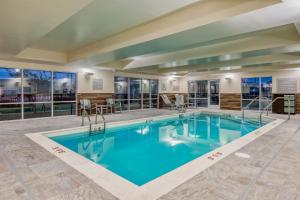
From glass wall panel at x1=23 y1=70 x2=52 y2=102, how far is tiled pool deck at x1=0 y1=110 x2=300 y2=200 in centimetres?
506

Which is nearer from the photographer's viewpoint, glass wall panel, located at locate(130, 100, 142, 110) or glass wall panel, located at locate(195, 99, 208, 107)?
glass wall panel, located at locate(130, 100, 142, 110)

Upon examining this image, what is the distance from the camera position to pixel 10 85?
7738 millimetres

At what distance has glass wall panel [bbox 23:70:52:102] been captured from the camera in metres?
7.98

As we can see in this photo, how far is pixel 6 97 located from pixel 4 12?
583cm

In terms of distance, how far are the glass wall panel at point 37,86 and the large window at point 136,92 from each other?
11.9ft

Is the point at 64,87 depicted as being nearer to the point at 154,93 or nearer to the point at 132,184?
the point at 154,93

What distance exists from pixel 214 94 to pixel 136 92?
538 cm

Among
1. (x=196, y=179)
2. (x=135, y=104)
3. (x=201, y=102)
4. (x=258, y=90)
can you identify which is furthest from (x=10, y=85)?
(x=258, y=90)

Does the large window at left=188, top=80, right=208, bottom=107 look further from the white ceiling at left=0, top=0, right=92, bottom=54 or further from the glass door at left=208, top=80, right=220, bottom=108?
the white ceiling at left=0, top=0, right=92, bottom=54

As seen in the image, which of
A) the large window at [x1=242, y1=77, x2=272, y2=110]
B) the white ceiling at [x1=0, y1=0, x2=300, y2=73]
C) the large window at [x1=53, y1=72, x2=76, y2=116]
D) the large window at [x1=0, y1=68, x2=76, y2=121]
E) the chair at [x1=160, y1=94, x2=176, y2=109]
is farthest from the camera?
the chair at [x1=160, y1=94, x2=176, y2=109]

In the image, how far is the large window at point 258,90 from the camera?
10.9m

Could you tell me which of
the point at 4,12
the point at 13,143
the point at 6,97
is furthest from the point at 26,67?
the point at 4,12

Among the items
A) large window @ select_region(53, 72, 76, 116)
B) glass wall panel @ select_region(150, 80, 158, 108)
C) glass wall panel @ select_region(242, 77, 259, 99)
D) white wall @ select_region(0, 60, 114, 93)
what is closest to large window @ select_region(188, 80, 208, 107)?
glass wall panel @ select_region(242, 77, 259, 99)

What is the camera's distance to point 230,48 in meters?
5.62
